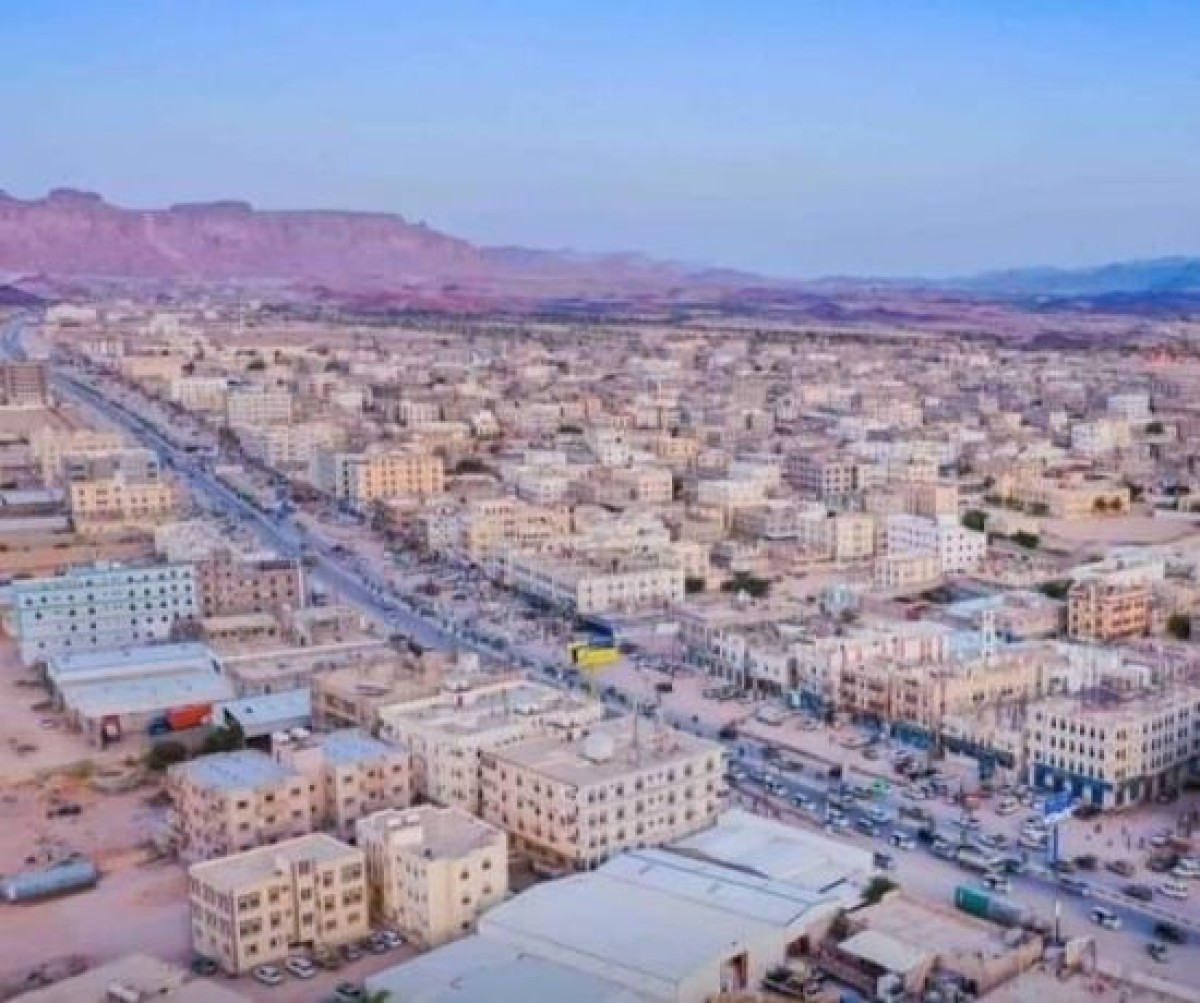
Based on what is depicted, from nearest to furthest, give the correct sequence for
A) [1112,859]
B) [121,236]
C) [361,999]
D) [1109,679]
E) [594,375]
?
[361,999], [1112,859], [1109,679], [594,375], [121,236]

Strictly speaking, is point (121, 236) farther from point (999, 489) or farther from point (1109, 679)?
point (1109, 679)

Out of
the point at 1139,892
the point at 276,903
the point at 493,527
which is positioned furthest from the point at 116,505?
the point at 1139,892

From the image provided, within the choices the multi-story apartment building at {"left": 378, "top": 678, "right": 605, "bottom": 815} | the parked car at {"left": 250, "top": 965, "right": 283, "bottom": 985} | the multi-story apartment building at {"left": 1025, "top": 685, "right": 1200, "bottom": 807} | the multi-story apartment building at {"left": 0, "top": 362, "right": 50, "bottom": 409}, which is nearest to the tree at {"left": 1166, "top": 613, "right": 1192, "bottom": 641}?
the multi-story apartment building at {"left": 1025, "top": 685, "right": 1200, "bottom": 807}

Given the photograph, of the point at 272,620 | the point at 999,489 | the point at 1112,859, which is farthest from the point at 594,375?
the point at 1112,859

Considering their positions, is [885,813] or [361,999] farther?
[885,813]

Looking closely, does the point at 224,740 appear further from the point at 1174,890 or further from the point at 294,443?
→ the point at 294,443

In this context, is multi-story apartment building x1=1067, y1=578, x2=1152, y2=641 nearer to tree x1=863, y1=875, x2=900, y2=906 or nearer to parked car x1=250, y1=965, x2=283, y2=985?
tree x1=863, y1=875, x2=900, y2=906

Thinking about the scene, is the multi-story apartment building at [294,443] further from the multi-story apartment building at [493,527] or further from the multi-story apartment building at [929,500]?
the multi-story apartment building at [929,500]
